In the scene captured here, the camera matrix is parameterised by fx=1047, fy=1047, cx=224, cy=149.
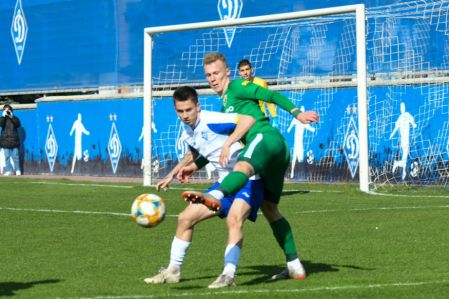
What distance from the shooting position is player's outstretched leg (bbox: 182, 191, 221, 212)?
7259mm

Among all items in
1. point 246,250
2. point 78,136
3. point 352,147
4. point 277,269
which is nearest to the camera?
point 277,269

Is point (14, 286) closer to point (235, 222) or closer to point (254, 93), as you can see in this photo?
point (235, 222)

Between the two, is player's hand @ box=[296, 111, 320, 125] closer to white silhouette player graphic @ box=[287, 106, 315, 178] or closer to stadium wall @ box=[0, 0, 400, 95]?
white silhouette player graphic @ box=[287, 106, 315, 178]

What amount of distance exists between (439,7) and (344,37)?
2.26 metres

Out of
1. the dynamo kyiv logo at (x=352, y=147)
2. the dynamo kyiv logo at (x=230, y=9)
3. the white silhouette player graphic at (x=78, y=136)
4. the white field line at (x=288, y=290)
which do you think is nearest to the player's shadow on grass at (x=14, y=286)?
the white field line at (x=288, y=290)

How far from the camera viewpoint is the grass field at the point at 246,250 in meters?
7.95

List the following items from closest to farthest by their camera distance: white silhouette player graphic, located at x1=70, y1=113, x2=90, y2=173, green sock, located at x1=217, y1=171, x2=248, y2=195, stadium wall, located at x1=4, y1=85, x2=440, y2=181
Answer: green sock, located at x1=217, y1=171, x2=248, y2=195 < stadium wall, located at x1=4, y1=85, x2=440, y2=181 < white silhouette player graphic, located at x1=70, y1=113, x2=90, y2=173

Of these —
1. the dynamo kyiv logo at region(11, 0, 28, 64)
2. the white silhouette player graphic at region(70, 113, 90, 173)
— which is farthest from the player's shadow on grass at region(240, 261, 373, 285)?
the dynamo kyiv logo at region(11, 0, 28, 64)

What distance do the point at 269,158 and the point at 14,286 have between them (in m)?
2.29

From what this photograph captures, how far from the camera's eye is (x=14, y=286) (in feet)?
27.6

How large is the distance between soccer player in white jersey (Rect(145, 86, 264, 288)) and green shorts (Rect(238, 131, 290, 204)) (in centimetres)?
11

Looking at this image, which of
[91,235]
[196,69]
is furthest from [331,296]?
[196,69]

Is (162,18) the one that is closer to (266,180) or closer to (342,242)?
(342,242)

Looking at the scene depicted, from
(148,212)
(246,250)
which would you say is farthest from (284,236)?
(246,250)
